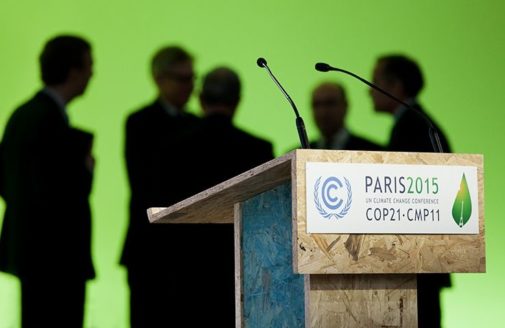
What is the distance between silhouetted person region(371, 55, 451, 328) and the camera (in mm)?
5531

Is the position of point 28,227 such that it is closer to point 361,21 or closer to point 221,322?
point 221,322

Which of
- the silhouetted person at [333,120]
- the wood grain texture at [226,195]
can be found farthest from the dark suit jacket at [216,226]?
the wood grain texture at [226,195]

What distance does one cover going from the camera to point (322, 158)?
7.96 ft

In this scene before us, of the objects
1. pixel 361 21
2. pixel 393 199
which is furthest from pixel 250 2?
pixel 393 199

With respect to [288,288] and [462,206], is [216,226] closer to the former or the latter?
[288,288]

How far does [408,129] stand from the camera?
18.2ft

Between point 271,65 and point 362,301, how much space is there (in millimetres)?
2954

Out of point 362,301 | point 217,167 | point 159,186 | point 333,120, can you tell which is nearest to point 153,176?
point 159,186

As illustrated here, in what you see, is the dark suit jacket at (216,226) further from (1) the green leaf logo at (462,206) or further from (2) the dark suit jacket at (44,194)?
(1) the green leaf logo at (462,206)

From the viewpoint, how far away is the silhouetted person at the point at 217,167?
514 cm

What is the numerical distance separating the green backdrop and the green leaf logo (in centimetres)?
259

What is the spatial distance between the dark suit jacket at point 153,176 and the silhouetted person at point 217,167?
76 millimetres

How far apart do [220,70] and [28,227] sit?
A: 1.24 meters

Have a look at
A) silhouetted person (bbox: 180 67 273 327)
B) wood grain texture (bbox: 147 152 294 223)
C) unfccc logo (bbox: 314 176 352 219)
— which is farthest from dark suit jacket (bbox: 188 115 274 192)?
unfccc logo (bbox: 314 176 352 219)
